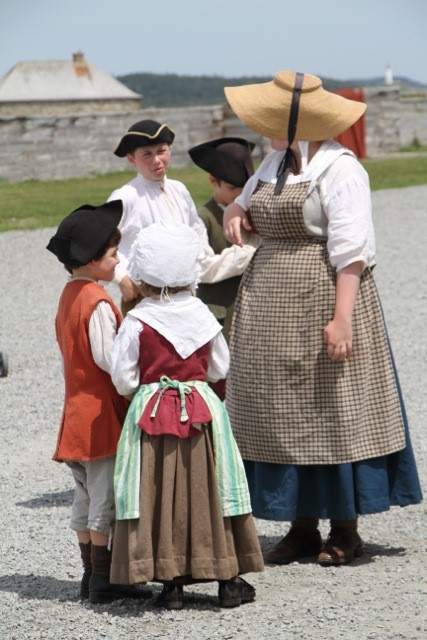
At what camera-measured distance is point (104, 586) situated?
391 centimetres

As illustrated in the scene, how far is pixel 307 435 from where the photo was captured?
424 centimetres

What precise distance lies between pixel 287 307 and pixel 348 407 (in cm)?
41

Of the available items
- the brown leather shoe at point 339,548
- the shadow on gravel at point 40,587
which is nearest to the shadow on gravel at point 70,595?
the shadow on gravel at point 40,587

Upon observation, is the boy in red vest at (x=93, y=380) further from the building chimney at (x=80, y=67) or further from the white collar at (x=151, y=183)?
the building chimney at (x=80, y=67)

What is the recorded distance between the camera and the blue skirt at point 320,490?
427cm

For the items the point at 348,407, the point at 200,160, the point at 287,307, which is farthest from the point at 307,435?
the point at 200,160

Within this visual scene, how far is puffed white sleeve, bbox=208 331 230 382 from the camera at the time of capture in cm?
389

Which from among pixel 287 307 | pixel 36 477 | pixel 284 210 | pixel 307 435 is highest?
pixel 284 210

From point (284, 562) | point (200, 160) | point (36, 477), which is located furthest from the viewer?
point (36, 477)

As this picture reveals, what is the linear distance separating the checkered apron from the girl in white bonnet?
0.47 meters

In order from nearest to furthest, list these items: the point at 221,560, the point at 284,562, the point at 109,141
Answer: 1. the point at 221,560
2. the point at 284,562
3. the point at 109,141

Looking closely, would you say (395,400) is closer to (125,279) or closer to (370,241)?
(370,241)

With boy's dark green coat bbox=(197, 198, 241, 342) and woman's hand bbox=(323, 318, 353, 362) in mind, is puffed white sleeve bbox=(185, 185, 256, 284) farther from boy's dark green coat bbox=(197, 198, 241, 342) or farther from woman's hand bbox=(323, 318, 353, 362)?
woman's hand bbox=(323, 318, 353, 362)

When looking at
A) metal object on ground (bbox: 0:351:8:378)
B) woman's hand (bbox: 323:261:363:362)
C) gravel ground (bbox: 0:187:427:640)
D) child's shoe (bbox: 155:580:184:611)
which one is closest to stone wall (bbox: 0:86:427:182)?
metal object on ground (bbox: 0:351:8:378)
